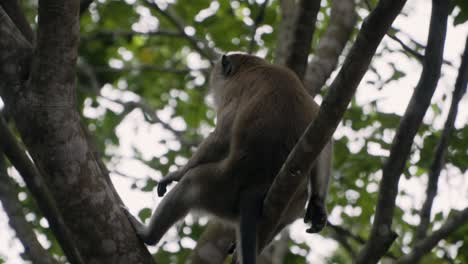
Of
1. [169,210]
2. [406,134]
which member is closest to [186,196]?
[169,210]

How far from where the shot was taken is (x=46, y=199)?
12.9 feet

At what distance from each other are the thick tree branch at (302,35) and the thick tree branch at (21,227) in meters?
2.44

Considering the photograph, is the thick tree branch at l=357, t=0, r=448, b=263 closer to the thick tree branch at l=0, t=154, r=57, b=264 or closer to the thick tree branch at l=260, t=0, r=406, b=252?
the thick tree branch at l=260, t=0, r=406, b=252

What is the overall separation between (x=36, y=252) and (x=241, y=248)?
1.16 metres

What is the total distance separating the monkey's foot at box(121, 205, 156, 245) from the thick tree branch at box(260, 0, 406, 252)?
36.5 inches

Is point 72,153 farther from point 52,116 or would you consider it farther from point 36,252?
point 36,252

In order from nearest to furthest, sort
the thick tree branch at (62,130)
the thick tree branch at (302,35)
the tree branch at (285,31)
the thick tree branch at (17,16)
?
the thick tree branch at (62,130), the thick tree branch at (17,16), the thick tree branch at (302,35), the tree branch at (285,31)

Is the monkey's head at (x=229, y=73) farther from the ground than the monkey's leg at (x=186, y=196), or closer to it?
farther from the ground

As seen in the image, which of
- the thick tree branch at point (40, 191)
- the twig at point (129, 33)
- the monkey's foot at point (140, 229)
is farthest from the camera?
the twig at point (129, 33)

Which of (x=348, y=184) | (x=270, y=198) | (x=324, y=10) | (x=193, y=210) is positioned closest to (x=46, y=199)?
(x=193, y=210)

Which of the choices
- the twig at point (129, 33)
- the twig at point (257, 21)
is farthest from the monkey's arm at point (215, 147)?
the twig at point (129, 33)

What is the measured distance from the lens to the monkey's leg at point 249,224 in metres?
3.94

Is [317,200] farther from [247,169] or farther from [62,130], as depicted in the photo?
[62,130]

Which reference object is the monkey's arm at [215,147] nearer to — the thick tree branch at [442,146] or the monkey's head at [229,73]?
the monkey's head at [229,73]
